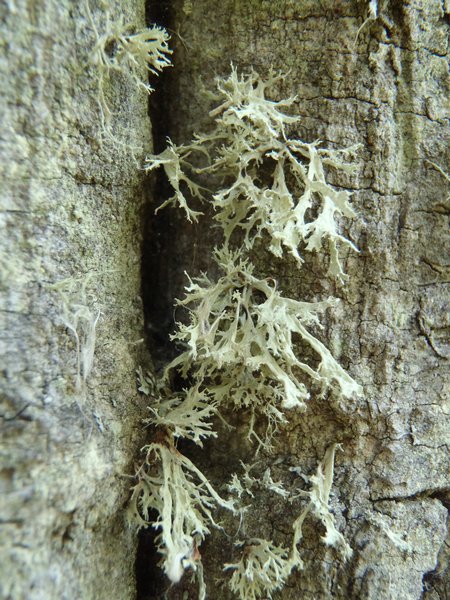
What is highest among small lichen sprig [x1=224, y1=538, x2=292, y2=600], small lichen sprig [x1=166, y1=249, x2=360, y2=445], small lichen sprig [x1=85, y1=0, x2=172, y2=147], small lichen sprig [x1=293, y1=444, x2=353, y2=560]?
small lichen sprig [x1=85, y1=0, x2=172, y2=147]

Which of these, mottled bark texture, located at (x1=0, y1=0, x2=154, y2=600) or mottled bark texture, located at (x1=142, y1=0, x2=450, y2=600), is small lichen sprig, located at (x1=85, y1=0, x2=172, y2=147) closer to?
mottled bark texture, located at (x1=0, y1=0, x2=154, y2=600)

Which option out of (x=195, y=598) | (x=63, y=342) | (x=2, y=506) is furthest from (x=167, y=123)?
(x=195, y=598)

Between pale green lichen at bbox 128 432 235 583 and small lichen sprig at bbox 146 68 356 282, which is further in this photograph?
small lichen sprig at bbox 146 68 356 282

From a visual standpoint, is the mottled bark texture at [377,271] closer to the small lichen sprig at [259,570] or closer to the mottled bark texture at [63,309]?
the small lichen sprig at [259,570]

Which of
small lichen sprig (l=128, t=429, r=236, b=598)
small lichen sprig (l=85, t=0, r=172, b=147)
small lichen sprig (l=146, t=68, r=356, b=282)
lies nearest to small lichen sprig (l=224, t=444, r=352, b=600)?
small lichen sprig (l=128, t=429, r=236, b=598)

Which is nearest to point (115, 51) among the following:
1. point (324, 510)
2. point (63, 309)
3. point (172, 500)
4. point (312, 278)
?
point (63, 309)

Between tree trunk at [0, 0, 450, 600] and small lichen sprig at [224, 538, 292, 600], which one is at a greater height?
tree trunk at [0, 0, 450, 600]

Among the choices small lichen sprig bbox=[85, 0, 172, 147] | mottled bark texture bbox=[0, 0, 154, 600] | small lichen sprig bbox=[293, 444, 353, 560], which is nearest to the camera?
mottled bark texture bbox=[0, 0, 154, 600]
